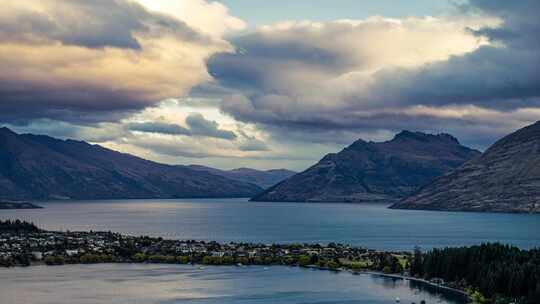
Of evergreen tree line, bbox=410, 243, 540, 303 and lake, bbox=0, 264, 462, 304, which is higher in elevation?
evergreen tree line, bbox=410, 243, 540, 303

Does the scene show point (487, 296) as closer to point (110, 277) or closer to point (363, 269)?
point (363, 269)

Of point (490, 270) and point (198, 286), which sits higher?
point (490, 270)

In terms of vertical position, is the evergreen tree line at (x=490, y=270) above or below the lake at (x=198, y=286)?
above

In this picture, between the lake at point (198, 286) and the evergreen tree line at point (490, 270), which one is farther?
the lake at point (198, 286)

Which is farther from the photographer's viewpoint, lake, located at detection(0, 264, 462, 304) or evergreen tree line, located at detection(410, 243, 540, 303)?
lake, located at detection(0, 264, 462, 304)

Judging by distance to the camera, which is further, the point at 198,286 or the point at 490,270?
the point at 198,286
